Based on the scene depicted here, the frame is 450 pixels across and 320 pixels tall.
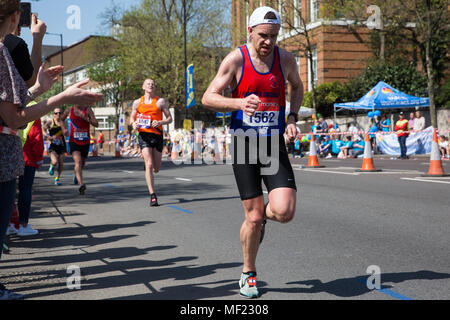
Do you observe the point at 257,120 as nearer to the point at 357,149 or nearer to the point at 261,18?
the point at 261,18

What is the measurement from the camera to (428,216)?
7910mm

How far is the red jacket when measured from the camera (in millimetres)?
7180

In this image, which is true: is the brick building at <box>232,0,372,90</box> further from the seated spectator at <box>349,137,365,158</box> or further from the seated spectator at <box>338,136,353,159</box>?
the seated spectator at <box>349,137,365,158</box>

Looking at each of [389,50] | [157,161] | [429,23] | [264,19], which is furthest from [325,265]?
[389,50]

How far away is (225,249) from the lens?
6.10 metres

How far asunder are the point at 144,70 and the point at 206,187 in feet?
122

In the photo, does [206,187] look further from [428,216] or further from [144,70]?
[144,70]

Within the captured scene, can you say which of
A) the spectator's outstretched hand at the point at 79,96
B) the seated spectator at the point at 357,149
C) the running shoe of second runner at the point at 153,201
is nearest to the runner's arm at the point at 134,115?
the running shoe of second runner at the point at 153,201

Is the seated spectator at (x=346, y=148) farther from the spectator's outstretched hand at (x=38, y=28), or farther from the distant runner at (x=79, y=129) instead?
the spectator's outstretched hand at (x=38, y=28)

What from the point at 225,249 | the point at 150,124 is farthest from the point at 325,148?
the point at 225,249

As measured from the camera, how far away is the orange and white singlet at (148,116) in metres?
9.83

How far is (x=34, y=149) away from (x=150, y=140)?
2862 millimetres

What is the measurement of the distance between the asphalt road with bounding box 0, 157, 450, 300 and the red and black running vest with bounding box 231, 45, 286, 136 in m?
1.29
